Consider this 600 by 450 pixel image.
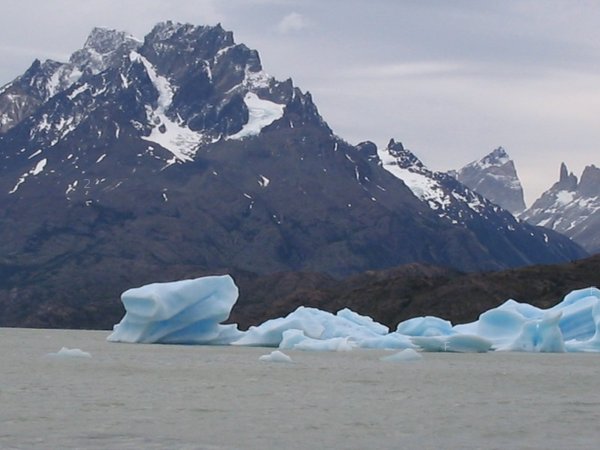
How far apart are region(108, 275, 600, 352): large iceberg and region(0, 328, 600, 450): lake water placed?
936cm

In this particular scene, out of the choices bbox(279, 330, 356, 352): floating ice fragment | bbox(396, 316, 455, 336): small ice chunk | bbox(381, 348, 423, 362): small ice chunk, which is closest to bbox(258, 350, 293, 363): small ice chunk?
bbox(381, 348, 423, 362): small ice chunk

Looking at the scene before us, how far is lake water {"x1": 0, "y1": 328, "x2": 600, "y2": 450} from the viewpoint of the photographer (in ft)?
77.9

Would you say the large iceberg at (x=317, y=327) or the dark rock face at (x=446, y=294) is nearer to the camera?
the large iceberg at (x=317, y=327)

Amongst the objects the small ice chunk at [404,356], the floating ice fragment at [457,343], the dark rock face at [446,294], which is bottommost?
the small ice chunk at [404,356]

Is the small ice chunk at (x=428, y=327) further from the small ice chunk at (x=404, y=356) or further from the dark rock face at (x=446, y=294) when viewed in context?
the dark rock face at (x=446, y=294)

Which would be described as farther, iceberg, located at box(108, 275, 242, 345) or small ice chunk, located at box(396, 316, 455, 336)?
small ice chunk, located at box(396, 316, 455, 336)

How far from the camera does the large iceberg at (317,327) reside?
61562mm

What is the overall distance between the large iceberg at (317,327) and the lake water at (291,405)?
936 cm

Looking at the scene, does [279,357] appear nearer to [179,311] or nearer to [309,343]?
[179,311]

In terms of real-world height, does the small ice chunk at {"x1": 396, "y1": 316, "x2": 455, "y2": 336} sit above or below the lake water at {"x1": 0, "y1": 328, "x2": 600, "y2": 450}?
above

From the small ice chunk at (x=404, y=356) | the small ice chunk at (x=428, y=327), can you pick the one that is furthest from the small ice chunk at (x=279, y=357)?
the small ice chunk at (x=428, y=327)

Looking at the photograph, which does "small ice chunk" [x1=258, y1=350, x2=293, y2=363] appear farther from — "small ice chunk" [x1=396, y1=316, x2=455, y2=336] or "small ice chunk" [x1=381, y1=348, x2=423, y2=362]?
"small ice chunk" [x1=396, y1=316, x2=455, y2=336]

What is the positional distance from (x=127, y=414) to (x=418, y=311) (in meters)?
112

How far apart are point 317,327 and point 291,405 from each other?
1564 inches
